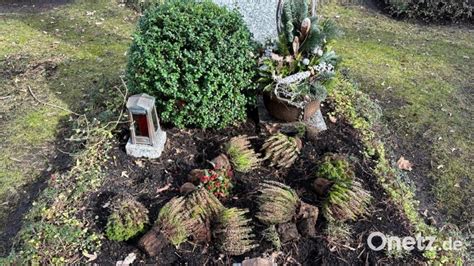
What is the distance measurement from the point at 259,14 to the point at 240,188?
7.03ft

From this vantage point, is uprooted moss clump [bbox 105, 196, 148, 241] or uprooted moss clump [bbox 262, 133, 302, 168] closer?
uprooted moss clump [bbox 105, 196, 148, 241]

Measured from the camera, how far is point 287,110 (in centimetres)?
412

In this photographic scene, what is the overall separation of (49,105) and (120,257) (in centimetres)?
271

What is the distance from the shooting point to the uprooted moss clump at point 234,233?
307 cm

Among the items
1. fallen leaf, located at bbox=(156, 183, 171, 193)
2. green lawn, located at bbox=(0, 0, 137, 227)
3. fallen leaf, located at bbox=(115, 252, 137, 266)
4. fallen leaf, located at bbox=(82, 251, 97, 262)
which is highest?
fallen leaf, located at bbox=(156, 183, 171, 193)

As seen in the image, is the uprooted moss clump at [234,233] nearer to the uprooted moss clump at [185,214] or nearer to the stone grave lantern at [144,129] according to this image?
the uprooted moss clump at [185,214]

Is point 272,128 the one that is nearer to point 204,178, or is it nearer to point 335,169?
point 335,169

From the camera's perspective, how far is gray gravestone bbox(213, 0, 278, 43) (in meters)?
4.73

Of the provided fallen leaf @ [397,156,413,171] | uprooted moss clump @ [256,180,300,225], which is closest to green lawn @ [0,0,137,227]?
uprooted moss clump @ [256,180,300,225]

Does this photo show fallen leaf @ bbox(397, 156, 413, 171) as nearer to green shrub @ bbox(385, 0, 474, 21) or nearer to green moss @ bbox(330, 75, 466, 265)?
green moss @ bbox(330, 75, 466, 265)

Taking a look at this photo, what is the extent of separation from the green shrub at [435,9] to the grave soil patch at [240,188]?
3911mm

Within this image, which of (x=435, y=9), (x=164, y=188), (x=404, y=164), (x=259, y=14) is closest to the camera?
(x=164, y=188)

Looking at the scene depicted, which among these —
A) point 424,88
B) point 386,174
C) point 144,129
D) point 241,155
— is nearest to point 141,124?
point 144,129

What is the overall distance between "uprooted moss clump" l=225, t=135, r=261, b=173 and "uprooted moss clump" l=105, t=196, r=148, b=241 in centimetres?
91
